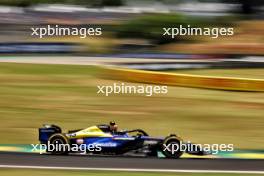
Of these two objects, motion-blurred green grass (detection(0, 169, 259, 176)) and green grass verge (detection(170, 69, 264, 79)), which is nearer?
motion-blurred green grass (detection(0, 169, 259, 176))

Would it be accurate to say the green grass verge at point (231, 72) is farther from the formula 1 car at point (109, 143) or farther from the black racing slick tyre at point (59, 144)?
the black racing slick tyre at point (59, 144)

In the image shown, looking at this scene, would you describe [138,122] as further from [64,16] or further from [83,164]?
[64,16]

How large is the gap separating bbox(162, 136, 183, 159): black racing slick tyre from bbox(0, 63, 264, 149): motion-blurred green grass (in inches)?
21.5

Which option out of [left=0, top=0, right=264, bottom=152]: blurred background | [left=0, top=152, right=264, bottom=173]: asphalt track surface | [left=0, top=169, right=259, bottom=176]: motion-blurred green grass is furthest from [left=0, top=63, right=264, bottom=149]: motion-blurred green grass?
[left=0, top=169, right=259, bottom=176]: motion-blurred green grass

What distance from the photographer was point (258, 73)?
1454 cm

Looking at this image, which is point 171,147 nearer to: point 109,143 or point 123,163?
point 123,163

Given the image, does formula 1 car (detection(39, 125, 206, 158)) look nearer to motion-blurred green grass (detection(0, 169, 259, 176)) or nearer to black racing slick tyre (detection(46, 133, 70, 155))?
black racing slick tyre (detection(46, 133, 70, 155))

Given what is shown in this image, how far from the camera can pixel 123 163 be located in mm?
8734

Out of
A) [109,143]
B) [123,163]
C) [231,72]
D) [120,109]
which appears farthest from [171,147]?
[231,72]

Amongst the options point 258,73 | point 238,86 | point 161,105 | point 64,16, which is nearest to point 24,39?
point 64,16

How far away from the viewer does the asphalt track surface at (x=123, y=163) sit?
8586 mm

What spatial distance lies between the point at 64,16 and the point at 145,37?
9.29ft

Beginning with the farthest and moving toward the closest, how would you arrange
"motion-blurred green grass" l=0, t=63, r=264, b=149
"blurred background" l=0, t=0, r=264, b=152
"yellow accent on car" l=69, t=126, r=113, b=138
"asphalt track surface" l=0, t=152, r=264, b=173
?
"blurred background" l=0, t=0, r=264, b=152 < "motion-blurred green grass" l=0, t=63, r=264, b=149 < "yellow accent on car" l=69, t=126, r=113, b=138 < "asphalt track surface" l=0, t=152, r=264, b=173

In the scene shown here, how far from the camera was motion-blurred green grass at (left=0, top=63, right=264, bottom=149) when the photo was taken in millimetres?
9742
